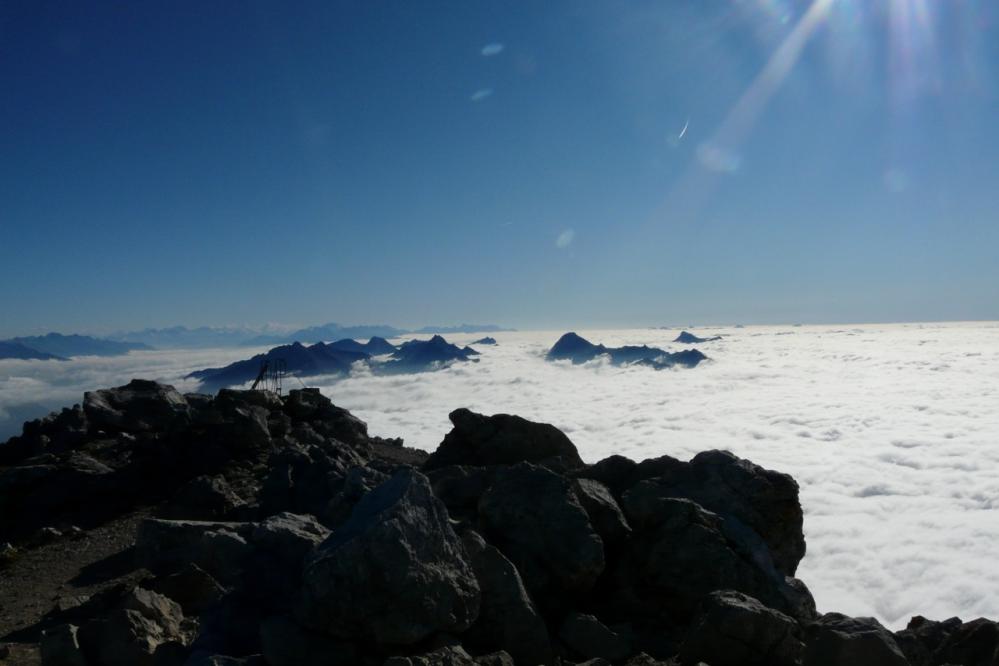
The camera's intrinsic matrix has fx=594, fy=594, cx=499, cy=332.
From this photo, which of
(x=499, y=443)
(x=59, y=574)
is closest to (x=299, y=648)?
(x=59, y=574)

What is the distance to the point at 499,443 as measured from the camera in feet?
64.8

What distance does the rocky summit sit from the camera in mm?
6648

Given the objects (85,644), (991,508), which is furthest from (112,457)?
(991,508)

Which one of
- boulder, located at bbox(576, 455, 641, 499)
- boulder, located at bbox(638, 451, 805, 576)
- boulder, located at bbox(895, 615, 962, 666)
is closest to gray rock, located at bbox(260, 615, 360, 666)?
boulder, located at bbox(895, 615, 962, 666)

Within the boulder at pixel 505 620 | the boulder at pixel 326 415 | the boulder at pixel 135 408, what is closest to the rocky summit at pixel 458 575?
the boulder at pixel 505 620

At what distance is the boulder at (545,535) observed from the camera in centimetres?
955

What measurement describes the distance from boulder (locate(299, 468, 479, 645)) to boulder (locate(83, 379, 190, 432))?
25.4 metres

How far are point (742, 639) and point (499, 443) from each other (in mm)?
12513

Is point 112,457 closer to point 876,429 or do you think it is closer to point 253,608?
point 253,608

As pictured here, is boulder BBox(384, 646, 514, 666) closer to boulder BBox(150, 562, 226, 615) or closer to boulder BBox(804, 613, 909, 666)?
boulder BBox(804, 613, 909, 666)

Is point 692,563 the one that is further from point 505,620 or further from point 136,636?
point 136,636

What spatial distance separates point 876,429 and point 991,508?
1921 inches

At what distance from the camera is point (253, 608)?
804 cm

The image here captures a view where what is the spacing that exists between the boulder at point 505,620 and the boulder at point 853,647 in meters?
3.24
